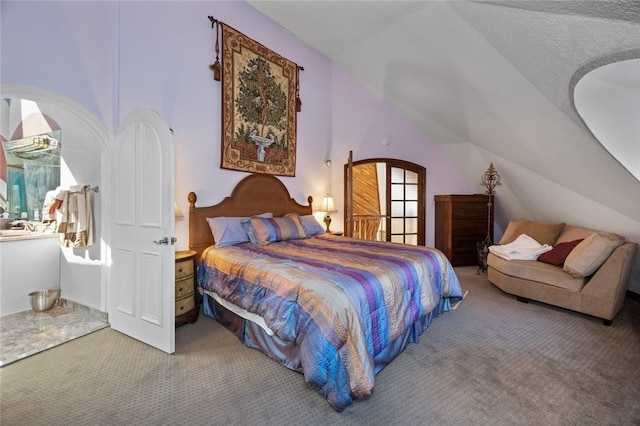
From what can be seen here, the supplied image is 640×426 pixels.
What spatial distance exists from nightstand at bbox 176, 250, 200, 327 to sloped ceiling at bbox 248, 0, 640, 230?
3.19 metres

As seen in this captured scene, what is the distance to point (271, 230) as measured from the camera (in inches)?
133

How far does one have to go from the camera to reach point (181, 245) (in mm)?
3158

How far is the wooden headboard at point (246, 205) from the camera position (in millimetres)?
3230

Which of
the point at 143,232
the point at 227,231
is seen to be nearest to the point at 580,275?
the point at 227,231

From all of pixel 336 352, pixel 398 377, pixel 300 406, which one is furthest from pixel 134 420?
pixel 398 377

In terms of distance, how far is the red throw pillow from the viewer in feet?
10.7

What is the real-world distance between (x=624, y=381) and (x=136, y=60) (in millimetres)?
4721

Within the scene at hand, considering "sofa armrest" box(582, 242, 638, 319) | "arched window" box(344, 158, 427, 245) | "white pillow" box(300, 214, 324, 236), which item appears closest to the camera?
"sofa armrest" box(582, 242, 638, 319)

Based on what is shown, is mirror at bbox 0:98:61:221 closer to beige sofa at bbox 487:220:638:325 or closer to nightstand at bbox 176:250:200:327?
nightstand at bbox 176:250:200:327

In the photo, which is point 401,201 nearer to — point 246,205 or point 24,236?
point 246,205

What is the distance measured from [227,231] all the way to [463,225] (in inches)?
150

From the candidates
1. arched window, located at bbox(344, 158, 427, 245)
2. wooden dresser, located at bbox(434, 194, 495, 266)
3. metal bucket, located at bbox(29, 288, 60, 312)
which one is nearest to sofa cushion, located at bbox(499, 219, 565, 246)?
wooden dresser, located at bbox(434, 194, 495, 266)

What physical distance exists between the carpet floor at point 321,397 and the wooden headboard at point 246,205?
42.6 inches

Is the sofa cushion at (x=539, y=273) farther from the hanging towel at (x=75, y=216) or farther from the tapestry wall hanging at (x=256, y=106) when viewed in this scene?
the hanging towel at (x=75, y=216)
